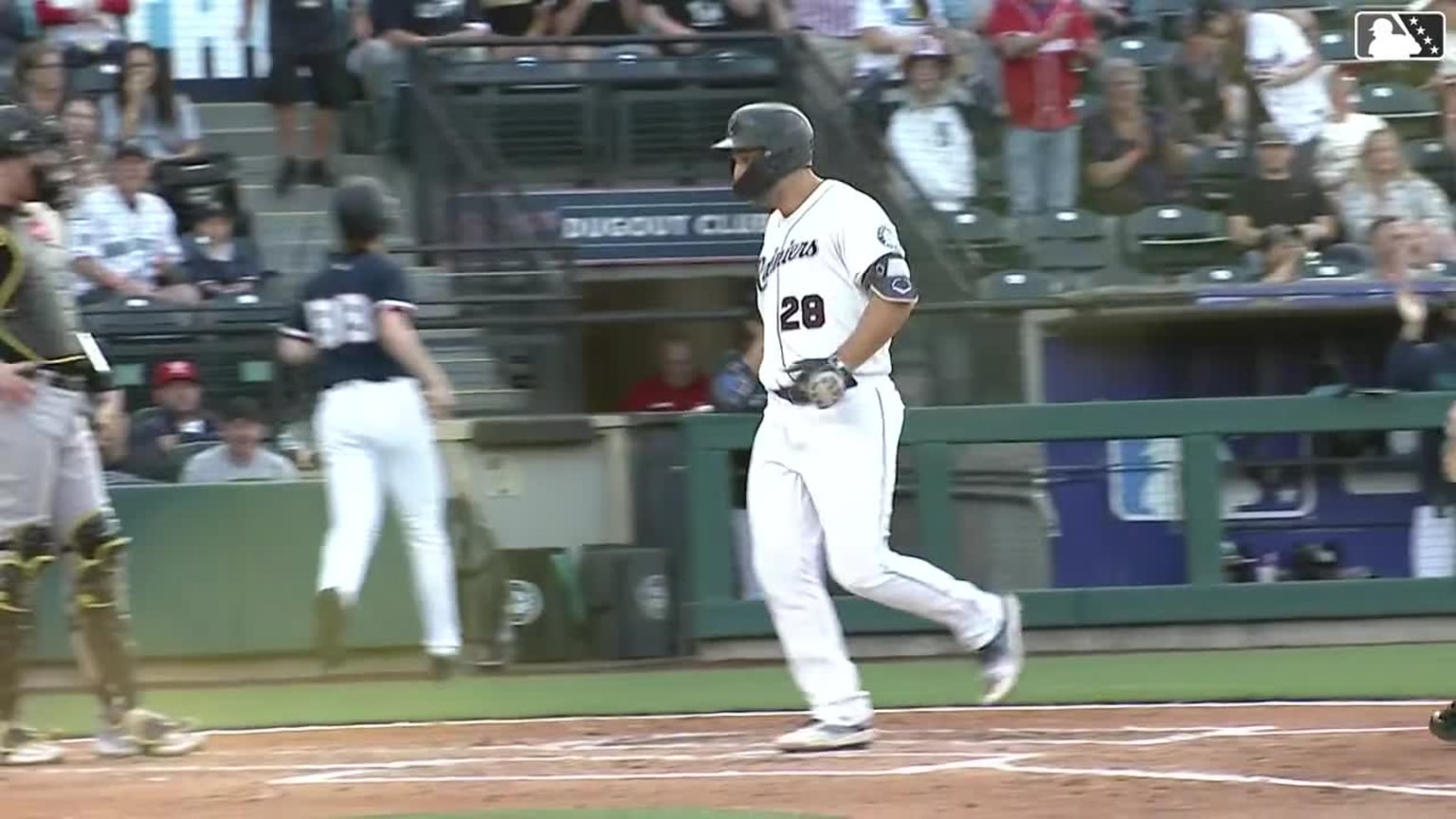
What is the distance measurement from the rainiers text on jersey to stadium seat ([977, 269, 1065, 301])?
16.7 feet

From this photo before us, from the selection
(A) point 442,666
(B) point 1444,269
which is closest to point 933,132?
(B) point 1444,269

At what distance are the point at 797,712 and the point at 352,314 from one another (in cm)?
234

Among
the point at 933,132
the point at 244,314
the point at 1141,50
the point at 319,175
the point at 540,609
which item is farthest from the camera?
the point at 1141,50

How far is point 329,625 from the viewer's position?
1014cm

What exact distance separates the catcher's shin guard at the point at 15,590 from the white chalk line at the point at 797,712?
1.17 meters

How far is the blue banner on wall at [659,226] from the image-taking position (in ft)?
45.3

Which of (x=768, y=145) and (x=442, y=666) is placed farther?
(x=442, y=666)

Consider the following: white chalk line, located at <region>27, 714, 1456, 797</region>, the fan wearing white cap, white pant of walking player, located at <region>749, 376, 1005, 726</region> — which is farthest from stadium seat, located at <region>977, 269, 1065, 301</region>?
white pant of walking player, located at <region>749, 376, 1005, 726</region>

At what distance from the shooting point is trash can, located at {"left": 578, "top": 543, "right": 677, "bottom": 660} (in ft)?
36.6

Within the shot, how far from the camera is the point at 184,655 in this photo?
11.0 metres

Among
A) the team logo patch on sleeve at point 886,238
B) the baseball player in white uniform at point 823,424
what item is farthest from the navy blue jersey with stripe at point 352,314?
the team logo patch on sleeve at point 886,238

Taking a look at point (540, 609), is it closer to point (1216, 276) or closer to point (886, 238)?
point (1216, 276)

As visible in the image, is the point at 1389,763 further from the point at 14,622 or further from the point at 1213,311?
the point at 1213,311

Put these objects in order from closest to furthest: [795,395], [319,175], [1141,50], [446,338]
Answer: [795,395], [446,338], [319,175], [1141,50]
